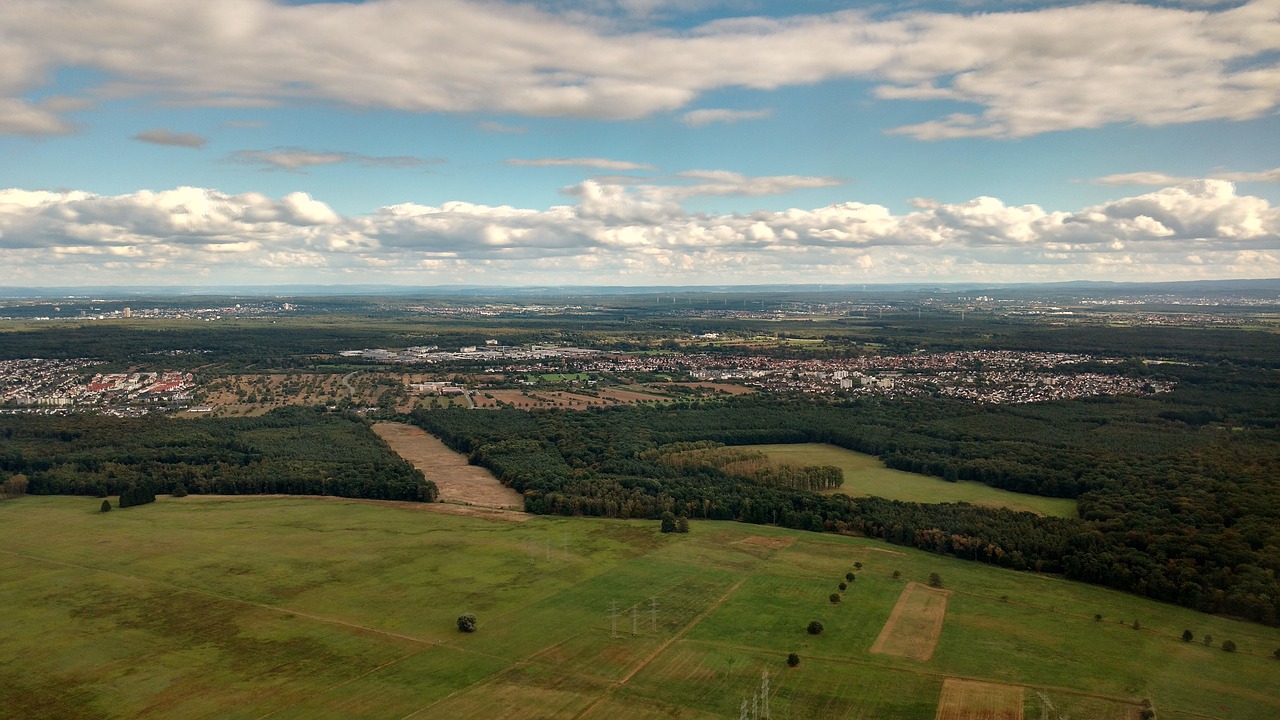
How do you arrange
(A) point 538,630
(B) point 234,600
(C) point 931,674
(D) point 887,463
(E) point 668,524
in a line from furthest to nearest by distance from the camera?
(D) point 887,463
(E) point 668,524
(B) point 234,600
(A) point 538,630
(C) point 931,674

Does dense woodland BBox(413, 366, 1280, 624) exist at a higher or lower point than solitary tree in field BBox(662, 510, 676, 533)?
higher

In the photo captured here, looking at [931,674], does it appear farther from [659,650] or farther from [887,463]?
[887,463]

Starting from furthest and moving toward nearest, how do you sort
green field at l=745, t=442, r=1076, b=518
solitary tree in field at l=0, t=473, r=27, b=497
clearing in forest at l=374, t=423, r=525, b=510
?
1. clearing in forest at l=374, t=423, r=525, b=510
2. solitary tree in field at l=0, t=473, r=27, b=497
3. green field at l=745, t=442, r=1076, b=518

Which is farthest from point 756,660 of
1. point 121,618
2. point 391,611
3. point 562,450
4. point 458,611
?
point 562,450

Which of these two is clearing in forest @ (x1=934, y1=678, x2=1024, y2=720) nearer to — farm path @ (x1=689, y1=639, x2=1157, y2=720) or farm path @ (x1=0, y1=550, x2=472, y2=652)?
farm path @ (x1=689, y1=639, x2=1157, y2=720)

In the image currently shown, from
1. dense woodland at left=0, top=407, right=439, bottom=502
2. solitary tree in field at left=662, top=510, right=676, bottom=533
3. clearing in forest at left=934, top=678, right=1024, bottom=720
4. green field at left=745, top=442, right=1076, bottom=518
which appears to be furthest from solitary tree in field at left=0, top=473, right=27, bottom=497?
clearing in forest at left=934, top=678, right=1024, bottom=720

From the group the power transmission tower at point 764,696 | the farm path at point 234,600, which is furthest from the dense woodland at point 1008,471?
the power transmission tower at point 764,696

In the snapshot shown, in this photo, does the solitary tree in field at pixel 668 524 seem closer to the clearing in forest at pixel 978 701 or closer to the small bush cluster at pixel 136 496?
the clearing in forest at pixel 978 701

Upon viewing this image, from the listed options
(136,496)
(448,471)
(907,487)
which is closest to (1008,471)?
(907,487)
